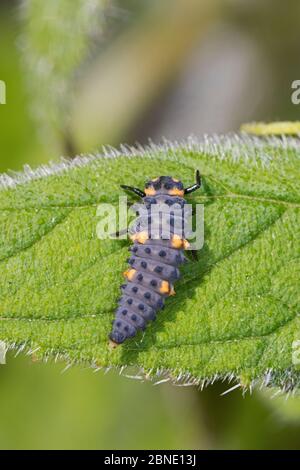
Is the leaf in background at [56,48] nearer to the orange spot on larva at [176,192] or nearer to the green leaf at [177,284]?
the green leaf at [177,284]

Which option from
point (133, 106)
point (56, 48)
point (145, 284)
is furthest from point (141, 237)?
point (133, 106)

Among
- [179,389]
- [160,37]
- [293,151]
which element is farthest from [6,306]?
[160,37]

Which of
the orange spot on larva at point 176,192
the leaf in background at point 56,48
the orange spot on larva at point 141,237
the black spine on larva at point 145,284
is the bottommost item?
the black spine on larva at point 145,284

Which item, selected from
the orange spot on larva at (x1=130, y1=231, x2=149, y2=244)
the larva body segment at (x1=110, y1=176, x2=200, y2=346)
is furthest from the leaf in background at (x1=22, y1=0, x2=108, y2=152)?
the orange spot on larva at (x1=130, y1=231, x2=149, y2=244)

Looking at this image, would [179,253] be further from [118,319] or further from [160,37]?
[160,37]

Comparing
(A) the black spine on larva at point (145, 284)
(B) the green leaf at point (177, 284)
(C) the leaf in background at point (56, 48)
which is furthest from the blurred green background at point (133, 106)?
(A) the black spine on larva at point (145, 284)

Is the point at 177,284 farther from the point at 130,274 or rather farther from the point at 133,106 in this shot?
the point at 133,106

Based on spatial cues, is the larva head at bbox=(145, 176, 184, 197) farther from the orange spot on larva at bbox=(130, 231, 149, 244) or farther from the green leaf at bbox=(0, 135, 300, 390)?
the orange spot on larva at bbox=(130, 231, 149, 244)
